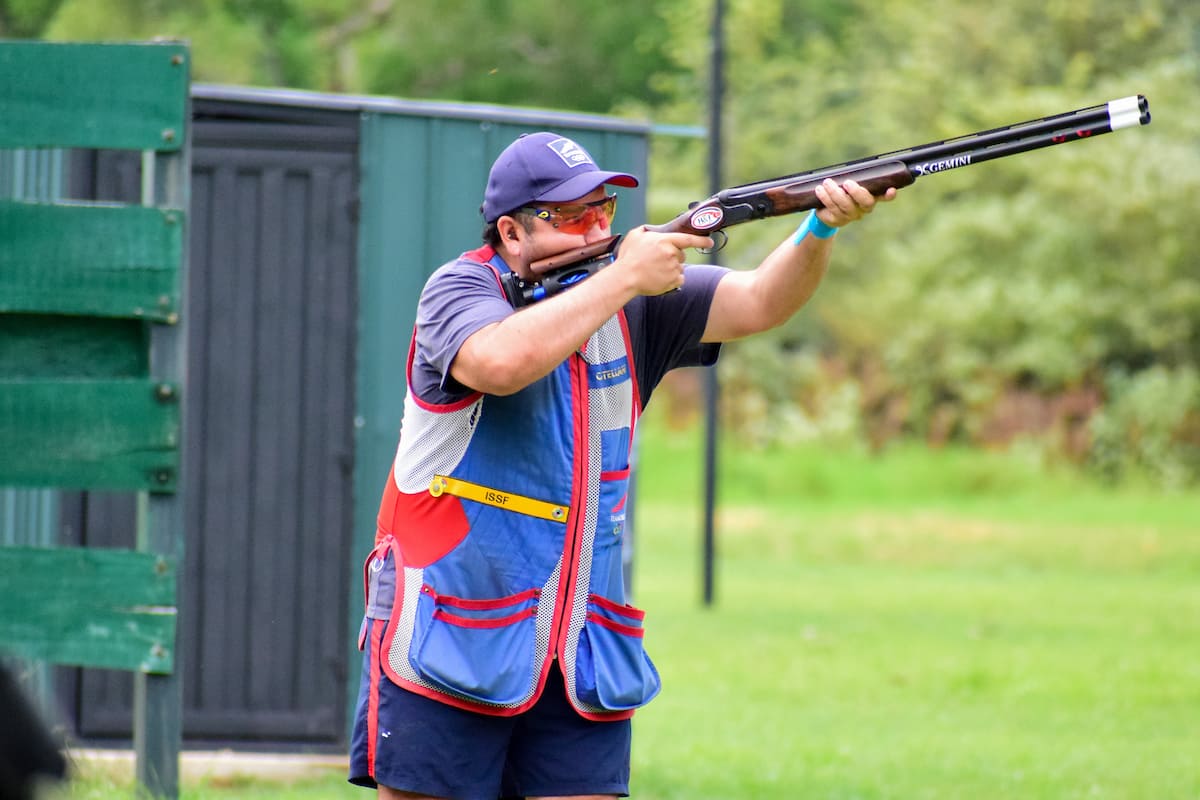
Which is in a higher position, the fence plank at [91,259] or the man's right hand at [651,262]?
the fence plank at [91,259]

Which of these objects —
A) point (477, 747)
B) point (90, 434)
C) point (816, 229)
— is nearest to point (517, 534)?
point (477, 747)

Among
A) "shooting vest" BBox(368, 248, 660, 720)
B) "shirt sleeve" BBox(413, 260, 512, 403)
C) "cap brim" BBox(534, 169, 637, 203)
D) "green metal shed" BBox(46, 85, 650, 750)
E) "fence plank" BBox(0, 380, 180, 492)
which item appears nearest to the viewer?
"shirt sleeve" BBox(413, 260, 512, 403)

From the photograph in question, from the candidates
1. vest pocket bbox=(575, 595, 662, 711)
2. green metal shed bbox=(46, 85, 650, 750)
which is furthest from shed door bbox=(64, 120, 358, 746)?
vest pocket bbox=(575, 595, 662, 711)

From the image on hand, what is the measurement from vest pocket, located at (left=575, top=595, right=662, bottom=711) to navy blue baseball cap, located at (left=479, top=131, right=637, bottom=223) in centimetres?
92

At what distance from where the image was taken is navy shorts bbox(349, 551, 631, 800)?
152 inches

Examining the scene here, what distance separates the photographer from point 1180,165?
24859 mm

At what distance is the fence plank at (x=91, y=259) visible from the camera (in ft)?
15.9

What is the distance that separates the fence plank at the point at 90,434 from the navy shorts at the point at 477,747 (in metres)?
1.24

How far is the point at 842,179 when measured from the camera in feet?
13.9

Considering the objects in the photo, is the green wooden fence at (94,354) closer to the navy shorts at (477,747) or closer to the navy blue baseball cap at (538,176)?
the navy shorts at (477,747)

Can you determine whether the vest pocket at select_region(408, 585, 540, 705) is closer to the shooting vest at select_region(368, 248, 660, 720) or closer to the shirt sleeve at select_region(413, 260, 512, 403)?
the shooting vest at select_region(368, 248, 660, 720)

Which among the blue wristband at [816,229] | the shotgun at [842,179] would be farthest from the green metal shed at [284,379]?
the blue wristband at [816,229]

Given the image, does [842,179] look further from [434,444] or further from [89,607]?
[89,607]

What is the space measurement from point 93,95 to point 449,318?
1.72 metres
